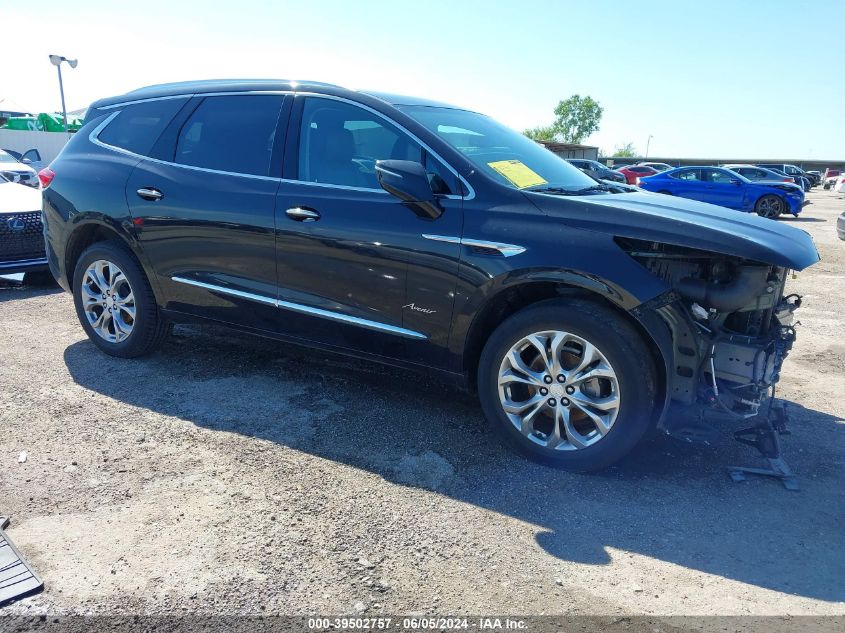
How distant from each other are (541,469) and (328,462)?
3.52ft

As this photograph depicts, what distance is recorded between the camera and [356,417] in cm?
386

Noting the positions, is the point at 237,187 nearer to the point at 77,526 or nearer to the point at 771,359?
the point at 77,526

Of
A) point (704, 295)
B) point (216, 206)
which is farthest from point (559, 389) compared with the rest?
point (216, 206)

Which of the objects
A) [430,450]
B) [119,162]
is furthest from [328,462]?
[119,162]

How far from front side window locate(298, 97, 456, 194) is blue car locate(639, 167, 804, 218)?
17472 mm

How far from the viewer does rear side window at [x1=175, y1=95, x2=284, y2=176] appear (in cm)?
400

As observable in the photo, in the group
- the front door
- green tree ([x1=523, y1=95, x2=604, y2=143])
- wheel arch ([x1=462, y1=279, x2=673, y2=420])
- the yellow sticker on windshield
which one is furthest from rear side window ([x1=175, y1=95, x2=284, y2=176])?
green tree ([x1=523, y1=95, x2=604, y2=143])

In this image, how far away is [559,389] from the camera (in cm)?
321

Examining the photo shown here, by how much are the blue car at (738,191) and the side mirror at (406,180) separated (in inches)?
700

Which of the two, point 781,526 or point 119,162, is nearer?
point 781,526

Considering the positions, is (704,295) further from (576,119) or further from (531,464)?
(576,119)

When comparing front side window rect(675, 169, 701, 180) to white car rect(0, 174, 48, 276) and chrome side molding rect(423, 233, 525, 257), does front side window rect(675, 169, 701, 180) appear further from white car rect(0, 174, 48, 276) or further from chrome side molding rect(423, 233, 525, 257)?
chrome side molding rect(423, 233, 525, 257)

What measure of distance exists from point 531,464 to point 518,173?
1561 mm

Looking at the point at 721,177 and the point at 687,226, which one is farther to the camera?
the point at 721,177
